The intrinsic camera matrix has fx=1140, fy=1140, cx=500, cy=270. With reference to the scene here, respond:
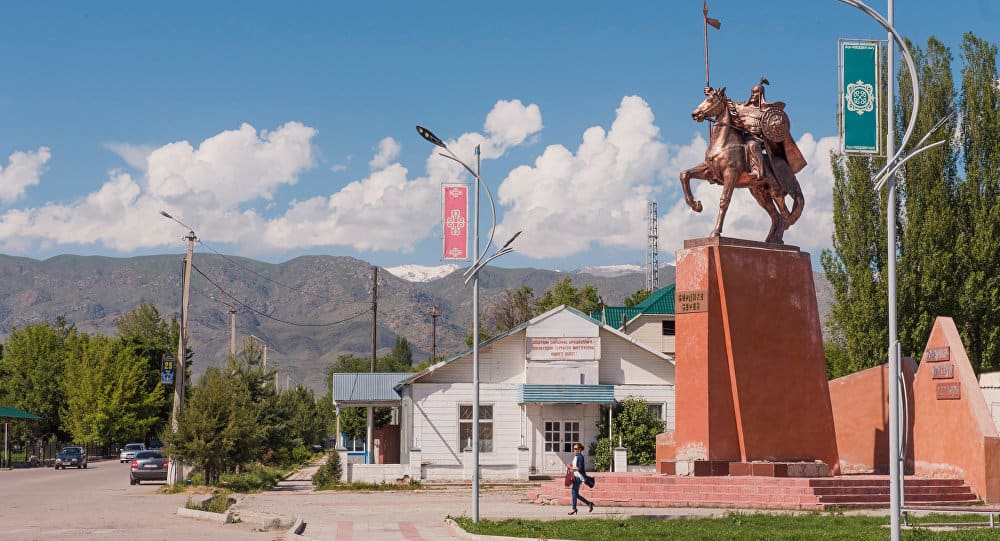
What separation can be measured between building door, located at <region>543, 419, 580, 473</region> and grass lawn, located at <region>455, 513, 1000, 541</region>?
17534mm

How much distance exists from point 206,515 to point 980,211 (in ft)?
→ 91.5

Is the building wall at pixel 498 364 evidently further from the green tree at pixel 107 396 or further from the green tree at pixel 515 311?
the green tree at pixel 515 311

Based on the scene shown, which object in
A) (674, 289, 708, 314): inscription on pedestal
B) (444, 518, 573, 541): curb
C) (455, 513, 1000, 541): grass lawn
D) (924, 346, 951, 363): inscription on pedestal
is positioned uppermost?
(674, 289, 708, 314): inscription on pedestal

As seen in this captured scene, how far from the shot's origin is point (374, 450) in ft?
157

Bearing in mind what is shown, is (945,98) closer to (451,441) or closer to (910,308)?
(910,308)

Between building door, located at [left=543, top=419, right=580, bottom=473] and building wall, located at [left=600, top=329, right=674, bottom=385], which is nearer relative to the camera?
building door, located at [left=543, top=419, right=580, bottom=473]

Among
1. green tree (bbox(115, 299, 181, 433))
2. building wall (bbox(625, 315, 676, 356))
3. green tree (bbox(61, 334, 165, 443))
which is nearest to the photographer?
building wall (bbox(625, 315, 676, 356))

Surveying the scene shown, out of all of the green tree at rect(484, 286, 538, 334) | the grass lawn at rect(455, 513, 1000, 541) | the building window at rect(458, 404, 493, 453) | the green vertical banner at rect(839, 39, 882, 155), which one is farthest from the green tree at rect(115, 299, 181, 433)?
the green vertical banner at rect(839, 39, 882, 155)

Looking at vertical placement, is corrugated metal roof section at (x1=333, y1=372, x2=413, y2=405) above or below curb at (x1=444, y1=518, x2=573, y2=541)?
above

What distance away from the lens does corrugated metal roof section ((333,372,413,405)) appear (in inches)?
1725

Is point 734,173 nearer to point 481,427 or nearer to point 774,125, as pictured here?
point 774,125

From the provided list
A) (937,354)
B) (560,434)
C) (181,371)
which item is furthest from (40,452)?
(937,354)

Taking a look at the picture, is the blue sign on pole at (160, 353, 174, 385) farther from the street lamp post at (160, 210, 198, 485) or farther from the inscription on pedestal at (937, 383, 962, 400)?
the inscription on pedestal at (937, 383, 962, 400)

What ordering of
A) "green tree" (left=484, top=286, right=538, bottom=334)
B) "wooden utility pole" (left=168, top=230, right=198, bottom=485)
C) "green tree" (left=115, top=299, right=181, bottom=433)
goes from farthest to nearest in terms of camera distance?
"green tree" (left=484, top=286, right=538, bottom=334) < "green tree" (left=115, top=299, right=181, bottom=433) < "wooden utility pole" (left=168, top=230, right=198, bottom=485)
